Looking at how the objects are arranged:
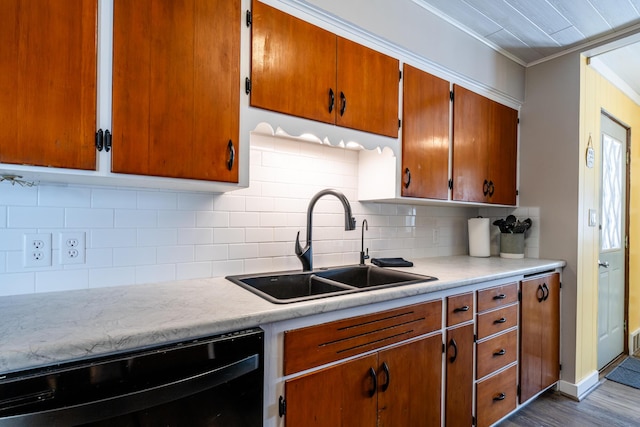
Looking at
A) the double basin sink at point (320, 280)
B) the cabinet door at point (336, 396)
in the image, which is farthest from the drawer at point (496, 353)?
the cabinet door at point (336, 396)

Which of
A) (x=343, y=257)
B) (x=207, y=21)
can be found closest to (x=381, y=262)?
(x=343, y=257)

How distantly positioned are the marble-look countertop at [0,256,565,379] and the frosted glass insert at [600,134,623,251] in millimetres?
2191

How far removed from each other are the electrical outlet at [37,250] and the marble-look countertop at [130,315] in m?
0.12

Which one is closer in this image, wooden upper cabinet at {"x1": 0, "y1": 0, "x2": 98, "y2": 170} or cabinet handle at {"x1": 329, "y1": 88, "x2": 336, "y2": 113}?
wooden upper cabinet at {"x1": 0, "y1": 0, "x2": 98, "y2": 170}

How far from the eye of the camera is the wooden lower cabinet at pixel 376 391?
47.4 inches

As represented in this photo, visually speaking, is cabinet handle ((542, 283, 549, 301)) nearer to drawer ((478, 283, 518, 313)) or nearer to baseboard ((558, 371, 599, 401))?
drawer ((478, 283, 518, 313))

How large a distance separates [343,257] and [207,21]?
1404 mm

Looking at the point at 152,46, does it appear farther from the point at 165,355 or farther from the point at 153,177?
the point at 165,355

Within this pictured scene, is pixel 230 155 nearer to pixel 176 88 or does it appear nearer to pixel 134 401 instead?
pixel 176 88

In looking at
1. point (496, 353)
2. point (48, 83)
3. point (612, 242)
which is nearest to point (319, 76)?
point (48, 83)

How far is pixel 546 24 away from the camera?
7.14 ft

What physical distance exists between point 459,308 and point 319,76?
1327 mm

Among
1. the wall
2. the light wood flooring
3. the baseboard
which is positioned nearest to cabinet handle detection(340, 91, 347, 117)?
the wall

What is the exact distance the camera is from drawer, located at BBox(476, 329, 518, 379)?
6.09 feet
